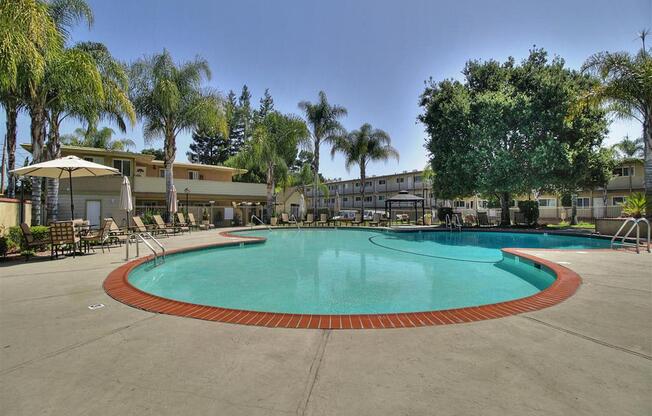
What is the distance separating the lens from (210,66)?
66.3 ft

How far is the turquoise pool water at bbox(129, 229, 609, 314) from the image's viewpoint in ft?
18.4

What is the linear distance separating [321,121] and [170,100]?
12.5 m

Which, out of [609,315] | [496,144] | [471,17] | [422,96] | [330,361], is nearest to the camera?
[330,361]

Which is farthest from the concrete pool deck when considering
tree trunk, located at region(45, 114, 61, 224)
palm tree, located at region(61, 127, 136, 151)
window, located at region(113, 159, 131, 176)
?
palm tree, located at region(61, 127, 136, 151)

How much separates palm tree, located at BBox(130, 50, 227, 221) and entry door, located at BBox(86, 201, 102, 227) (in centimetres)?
562

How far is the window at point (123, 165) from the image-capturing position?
2266cm

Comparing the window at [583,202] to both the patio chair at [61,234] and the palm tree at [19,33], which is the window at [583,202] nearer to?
the patio chair at [61,234]

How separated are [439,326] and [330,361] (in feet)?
4.70

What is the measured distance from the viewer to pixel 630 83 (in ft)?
46.1

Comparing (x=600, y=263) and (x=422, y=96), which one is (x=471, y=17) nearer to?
(x=600, y=263)

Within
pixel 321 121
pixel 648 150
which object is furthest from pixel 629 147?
pixel 321 121

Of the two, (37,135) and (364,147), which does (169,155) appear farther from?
(364,147)

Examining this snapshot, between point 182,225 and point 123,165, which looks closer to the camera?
point 182,225

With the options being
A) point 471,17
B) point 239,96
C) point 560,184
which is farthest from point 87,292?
point 239,96
